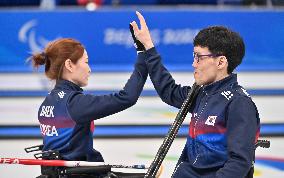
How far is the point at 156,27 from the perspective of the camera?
426 inches

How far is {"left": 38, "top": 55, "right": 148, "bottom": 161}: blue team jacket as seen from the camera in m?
3.63

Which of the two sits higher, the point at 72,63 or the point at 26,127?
the point at 72,63

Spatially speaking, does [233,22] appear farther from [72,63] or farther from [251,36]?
[72,63]

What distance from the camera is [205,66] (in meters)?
3.32

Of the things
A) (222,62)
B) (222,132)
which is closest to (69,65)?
(222,62)

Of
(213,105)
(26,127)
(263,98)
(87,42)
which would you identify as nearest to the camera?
(213,105)

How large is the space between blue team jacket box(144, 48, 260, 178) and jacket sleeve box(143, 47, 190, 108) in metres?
0.23

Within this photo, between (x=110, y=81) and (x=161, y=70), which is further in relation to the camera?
(x=110, y=81)

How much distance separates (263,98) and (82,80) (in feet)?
17.0

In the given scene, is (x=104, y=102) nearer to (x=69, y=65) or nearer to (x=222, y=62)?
(x=69, y=65)

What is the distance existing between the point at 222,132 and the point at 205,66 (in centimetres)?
37

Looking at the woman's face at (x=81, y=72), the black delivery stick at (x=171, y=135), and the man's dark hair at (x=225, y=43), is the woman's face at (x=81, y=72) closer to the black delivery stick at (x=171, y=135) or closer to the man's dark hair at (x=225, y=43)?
the black delivery stick at (x=171, y=135)

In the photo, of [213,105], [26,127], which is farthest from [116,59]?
[213,105]

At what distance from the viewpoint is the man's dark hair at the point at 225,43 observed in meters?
3.23
